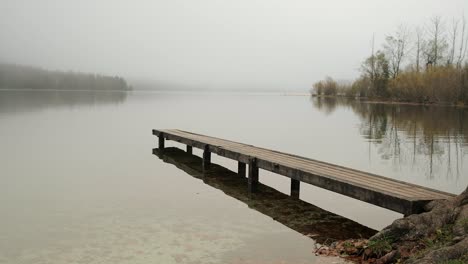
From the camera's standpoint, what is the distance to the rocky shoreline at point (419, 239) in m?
4.97

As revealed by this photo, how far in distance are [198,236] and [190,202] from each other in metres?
2.29

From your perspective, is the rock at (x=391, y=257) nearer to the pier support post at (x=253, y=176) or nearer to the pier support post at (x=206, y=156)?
the pier support post at (x=253, y=176)

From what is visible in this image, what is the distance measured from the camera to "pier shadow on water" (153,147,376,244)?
7340 millimetres

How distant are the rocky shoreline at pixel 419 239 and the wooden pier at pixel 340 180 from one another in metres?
0.39

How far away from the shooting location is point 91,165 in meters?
13.3

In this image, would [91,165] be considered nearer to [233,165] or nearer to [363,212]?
[233,165]

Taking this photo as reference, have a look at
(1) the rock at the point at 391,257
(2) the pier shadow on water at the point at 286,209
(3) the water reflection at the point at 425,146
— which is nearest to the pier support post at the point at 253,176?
(2) the pier shadow on water at the point at 286,209

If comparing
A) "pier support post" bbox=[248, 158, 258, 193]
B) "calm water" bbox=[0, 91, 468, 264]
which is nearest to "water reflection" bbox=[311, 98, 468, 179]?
"calm water" bbox=[0, 91, 468, 264]

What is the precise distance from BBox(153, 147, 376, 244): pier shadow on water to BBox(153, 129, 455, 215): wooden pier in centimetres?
41

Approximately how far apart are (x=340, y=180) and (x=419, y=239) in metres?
2.10

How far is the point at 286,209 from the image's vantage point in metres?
8.78

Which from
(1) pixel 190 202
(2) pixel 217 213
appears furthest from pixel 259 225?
(1) pixel 190 202

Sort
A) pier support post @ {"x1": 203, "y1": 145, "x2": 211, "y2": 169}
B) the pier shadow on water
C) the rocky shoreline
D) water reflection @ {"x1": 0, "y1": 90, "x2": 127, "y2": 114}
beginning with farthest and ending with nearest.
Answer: water reflection @ {"x1": 0, "y1": 90, "x2": 127, "y2": 114} < pier support post @ {"x1": 203, "y1": 145, "x2": 211, "y2": 169} < the pier shadow on water < the rocky shoreline

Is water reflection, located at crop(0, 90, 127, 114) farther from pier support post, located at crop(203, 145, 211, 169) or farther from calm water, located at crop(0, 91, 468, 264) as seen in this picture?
pier support post, located at crop(203, 145, 211, 169)
